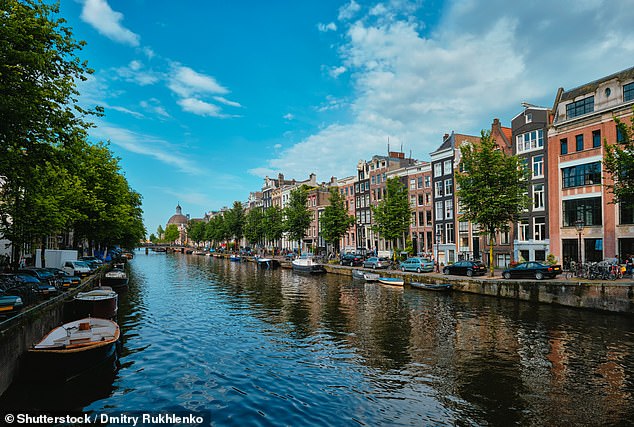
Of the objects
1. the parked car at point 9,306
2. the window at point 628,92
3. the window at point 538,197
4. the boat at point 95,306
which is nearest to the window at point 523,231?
the window at point 538,197

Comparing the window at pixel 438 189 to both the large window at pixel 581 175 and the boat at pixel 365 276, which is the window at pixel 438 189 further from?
the large window at pixel 581 175

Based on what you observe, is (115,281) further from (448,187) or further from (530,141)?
(530,141)

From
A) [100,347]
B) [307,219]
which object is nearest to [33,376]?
[100,347]

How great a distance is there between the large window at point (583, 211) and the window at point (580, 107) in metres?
9.52

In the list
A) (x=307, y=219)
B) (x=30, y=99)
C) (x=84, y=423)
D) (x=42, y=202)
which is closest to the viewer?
(x=84, y=423)

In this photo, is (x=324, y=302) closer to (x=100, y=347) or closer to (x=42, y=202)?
(x=100, y=347)

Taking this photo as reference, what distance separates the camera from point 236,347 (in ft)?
63.3

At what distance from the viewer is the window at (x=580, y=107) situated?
40.5 meters

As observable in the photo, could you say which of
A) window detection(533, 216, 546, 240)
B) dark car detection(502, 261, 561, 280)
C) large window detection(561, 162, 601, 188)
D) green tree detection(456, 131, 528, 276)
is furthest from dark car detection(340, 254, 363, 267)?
large window detection(561, 162, 601, 188)

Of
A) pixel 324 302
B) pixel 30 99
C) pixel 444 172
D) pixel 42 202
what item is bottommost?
pixel 324 302

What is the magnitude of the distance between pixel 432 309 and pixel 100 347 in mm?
22844

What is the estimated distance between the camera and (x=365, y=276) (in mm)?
49281

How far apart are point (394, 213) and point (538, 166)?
20135 millimetres

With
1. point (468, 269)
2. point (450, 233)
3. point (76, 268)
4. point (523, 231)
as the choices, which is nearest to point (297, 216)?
point (450, 233)
